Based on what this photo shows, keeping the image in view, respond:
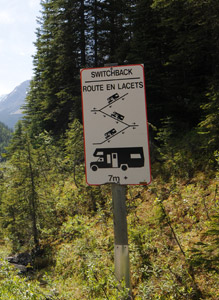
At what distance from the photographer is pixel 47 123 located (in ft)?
90.9

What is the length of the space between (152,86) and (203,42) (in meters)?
3.74

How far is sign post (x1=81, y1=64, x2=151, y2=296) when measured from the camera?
220cm

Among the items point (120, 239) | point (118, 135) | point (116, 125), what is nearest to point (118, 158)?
point (118, 135)

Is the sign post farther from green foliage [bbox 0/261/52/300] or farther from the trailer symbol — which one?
green foliage [bbox 0/261/52/300]

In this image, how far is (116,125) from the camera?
7.39ft

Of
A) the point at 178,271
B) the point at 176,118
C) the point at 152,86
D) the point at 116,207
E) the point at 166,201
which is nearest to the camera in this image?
the point at 116,207

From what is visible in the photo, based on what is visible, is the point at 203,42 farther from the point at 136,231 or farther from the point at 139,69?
the point at 139,69

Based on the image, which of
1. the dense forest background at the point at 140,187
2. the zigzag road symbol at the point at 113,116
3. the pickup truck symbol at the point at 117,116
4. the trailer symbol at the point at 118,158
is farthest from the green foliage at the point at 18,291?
the pickup truck symbol at the point at 117,116

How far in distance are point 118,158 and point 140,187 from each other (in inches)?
360

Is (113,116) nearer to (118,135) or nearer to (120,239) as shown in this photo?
(118,135)

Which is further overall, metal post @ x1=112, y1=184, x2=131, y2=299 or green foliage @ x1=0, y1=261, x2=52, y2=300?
green foliage @ x1=0, y1=261, x2=52, y2=300

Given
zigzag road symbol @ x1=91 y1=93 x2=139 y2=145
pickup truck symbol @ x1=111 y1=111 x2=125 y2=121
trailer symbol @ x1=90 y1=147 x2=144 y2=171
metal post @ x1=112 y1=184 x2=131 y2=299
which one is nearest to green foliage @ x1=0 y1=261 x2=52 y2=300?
metal post @ x1=112 y1=184 x2=131 y2=299

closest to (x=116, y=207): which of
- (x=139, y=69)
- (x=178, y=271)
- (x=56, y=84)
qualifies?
(x=139, y=69)

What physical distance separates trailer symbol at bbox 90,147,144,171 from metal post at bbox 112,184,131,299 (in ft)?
0.72
